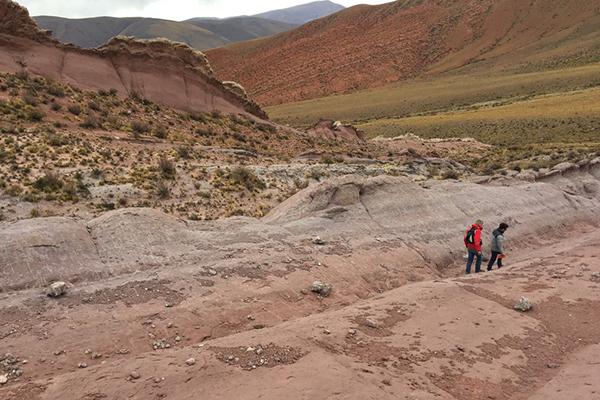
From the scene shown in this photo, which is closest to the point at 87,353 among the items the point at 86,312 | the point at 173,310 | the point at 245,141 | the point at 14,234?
the point at 86,312

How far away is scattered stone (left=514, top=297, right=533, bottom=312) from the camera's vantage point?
34.5 ft

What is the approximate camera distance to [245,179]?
70.3 feet

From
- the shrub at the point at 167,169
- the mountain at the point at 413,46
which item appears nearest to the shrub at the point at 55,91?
the shrub at the point at 167,169

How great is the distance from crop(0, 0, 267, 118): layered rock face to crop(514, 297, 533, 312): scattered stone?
26.6 m

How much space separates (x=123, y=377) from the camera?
7188 mm

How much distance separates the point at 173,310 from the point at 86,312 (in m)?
1.45

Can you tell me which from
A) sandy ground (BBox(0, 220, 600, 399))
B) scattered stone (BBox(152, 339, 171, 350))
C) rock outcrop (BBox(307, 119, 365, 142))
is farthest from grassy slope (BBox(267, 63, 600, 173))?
scattered stone (BBox(152, 339, 171, 350))

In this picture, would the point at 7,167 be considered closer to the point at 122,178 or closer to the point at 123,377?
the point at 122,178

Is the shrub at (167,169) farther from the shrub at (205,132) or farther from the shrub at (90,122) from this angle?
the shrub at (205,132)

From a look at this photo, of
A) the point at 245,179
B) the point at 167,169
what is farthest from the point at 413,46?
the point at 167,169

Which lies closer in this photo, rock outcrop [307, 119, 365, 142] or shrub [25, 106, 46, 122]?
shrub [25, 106, 46, 122]

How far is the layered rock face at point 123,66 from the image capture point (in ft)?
95.5

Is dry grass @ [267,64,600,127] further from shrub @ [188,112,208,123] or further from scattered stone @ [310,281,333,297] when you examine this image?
scattered stone @ [310,281,333,297]

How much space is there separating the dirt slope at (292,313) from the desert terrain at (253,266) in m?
0.04
